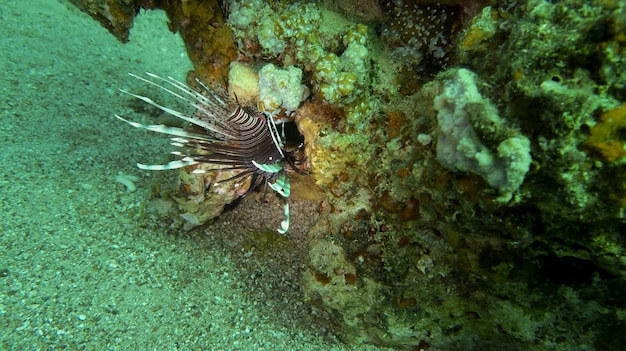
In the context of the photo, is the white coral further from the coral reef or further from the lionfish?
the lionfish

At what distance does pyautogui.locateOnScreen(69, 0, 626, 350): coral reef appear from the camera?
52.1 inches

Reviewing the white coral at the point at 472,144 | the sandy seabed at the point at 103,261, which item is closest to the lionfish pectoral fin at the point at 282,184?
the sandy seabed at the point at 103,261

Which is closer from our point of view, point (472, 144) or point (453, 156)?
point (472, 144)

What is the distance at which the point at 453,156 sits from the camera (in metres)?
1.57

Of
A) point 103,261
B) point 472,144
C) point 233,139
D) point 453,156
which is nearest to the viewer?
point 472,144

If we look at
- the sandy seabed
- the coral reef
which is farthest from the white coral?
the sandy seabed

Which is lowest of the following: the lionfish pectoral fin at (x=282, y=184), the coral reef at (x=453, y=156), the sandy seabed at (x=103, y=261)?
the sandy seabed at (x=103, y=261)

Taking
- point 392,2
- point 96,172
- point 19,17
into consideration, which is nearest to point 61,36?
point 19,17

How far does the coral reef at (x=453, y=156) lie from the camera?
4.34 ft

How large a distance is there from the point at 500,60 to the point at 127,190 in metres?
3.53

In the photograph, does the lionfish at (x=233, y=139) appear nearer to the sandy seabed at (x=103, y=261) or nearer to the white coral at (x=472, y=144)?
the sandy seabed at (x=103, y=261)

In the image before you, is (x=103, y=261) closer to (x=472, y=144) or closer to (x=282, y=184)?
(x=282, y=184)

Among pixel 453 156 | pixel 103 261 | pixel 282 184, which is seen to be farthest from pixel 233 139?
pixel 453 156

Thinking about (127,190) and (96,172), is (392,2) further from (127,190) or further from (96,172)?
(96,172)
